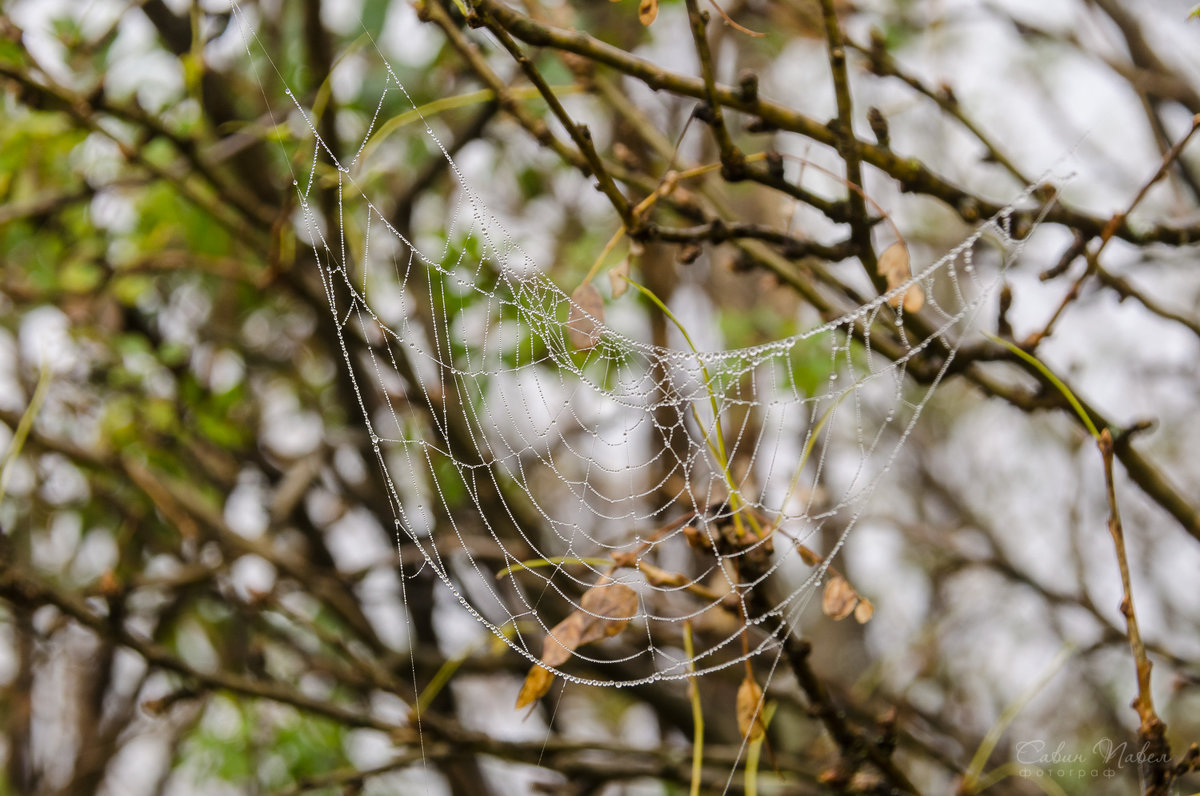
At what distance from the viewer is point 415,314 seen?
2.12 metres

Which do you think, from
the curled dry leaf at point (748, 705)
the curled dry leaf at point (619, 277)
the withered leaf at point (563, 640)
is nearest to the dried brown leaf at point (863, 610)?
the curled dry leaf at point (748, 705)

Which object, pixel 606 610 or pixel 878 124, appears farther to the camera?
pixel 878 124

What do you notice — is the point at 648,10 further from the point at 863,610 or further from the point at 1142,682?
the point at 1142,682

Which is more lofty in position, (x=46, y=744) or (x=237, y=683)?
(x=237, y=683)

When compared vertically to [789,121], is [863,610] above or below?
below

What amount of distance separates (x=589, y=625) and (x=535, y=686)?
0.08 m

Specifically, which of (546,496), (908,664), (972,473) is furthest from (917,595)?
(546,496)

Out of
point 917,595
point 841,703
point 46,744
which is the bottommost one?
point 46,744

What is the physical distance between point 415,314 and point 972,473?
2771 millimetres

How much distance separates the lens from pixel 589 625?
0.89 m

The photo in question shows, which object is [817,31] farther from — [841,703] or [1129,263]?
[841,703]

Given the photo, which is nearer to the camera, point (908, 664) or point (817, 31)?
point (817, 31)

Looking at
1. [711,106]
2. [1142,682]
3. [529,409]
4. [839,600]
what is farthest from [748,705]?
[529,409]

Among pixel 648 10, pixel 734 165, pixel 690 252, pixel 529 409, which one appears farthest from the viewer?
pixel 529 409
